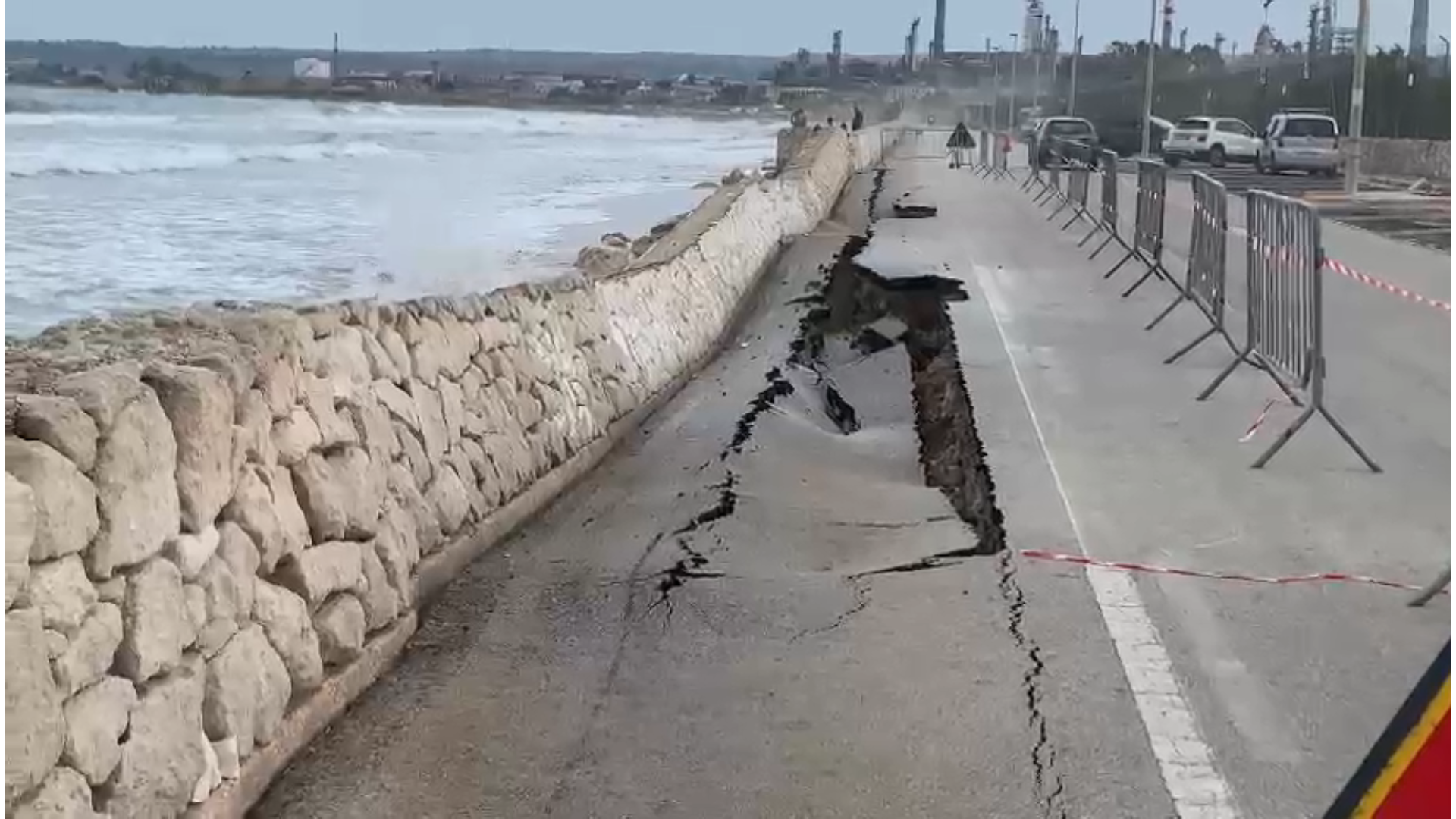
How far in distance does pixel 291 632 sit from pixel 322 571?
33cm

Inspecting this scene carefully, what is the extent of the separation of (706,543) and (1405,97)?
440cm

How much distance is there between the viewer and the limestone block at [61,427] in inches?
159

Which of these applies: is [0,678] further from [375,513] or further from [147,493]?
[375,513]

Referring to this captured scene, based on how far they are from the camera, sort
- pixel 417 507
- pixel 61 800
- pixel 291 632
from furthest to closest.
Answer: pixel 417 507 → pixel 291 632 → pixel 61 800

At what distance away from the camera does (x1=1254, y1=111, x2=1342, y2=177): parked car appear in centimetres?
970

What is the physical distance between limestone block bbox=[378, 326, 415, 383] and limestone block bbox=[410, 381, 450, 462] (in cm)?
6

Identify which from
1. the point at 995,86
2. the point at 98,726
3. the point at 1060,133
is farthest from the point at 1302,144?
the point at 995,86

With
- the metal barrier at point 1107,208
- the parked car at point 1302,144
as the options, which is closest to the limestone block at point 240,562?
the parked car at point 1302,144

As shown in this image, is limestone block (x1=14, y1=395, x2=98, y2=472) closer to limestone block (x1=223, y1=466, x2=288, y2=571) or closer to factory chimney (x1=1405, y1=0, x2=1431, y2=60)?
limestone block (x1=223, y1=466, x2=288, y2=571)

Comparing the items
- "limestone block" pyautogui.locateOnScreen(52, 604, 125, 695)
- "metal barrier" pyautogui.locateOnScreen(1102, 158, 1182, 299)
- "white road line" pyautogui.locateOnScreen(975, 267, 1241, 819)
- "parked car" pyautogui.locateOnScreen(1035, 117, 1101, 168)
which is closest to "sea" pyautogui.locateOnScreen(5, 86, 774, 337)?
"limestone block" pyautogui.locateOnScreen(52, 604, 125, 695)

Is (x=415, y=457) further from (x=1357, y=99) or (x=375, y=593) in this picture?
(x=1357, y=99)

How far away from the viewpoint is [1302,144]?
14055 millimetres

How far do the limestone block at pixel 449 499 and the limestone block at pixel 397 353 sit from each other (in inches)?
15.1

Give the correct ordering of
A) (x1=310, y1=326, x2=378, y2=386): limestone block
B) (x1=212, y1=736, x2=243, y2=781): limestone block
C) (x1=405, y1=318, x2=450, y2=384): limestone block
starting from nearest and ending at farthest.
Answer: (x1=212, y1=736, x2=243, y2=781): limestone block → (x1=310, y1=326, x2=378, y2=386): limestone block → (x1=405, y1=318, x2=450, y2=384): limestone block
